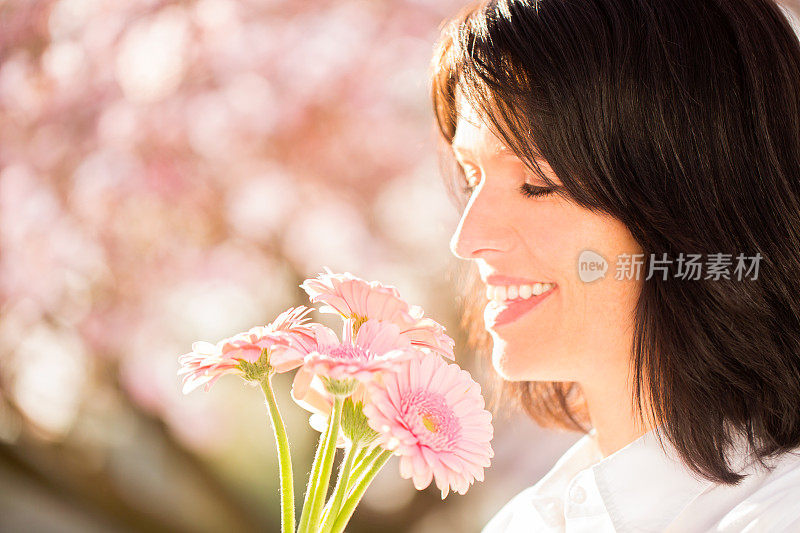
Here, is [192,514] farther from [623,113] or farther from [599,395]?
[623,113]

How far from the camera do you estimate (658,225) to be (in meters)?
0.74

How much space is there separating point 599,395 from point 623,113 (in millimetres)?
328

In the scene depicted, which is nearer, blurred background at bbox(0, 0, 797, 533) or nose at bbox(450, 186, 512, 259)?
nose at bbox(450, 186, 512, 259)

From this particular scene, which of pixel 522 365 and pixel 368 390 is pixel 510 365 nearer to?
pixel 522 365

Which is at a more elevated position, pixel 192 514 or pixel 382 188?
pixel 382 188

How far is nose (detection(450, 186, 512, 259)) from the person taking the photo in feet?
2.60

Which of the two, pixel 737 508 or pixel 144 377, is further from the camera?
pixel 144 377

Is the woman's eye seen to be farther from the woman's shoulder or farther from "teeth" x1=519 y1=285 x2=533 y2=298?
the woman's shoulder

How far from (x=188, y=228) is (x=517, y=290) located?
1.05 metres

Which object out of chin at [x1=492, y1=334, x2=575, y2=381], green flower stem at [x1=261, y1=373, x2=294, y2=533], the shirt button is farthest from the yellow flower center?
the shirt button

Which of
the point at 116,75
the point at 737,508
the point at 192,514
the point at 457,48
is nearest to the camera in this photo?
the point at 737,508

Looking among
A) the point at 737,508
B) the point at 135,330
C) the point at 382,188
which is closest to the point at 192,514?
the point at 135,330

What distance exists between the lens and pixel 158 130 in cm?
165

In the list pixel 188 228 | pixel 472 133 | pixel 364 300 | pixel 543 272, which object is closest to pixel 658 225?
pixel 543 272
